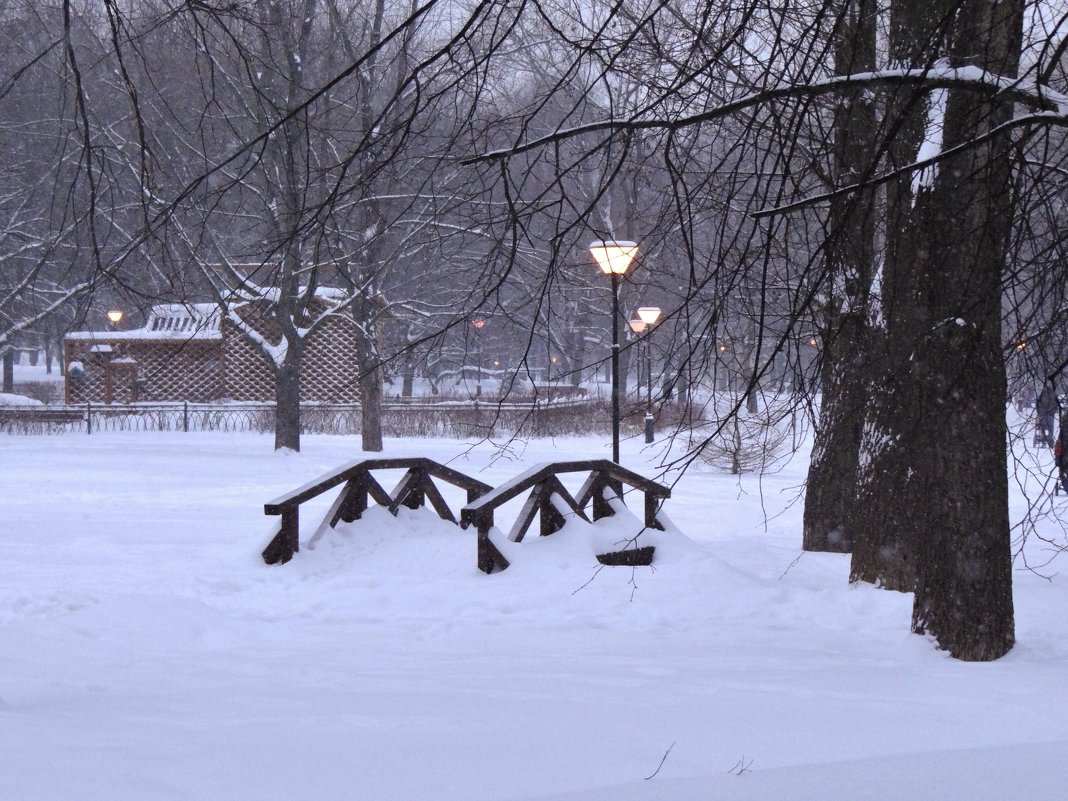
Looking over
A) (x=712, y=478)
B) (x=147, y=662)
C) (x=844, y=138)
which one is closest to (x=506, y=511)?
(x=712, y=478)

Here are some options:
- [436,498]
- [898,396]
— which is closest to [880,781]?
[898,396]

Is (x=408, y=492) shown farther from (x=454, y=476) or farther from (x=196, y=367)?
(x=196, y=367)

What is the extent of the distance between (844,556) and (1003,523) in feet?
11.9

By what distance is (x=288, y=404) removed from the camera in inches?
766

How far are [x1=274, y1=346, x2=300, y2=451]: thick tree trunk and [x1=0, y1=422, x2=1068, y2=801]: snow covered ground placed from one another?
849 centimetres

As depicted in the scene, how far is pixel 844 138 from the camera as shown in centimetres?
424

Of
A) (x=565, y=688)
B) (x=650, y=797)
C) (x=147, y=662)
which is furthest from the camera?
(x=147, y=662)

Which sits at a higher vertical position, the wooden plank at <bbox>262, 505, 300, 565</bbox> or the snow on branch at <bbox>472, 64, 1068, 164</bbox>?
the snow on branch at <bbox>472, 64, 1068, 164</bbox>

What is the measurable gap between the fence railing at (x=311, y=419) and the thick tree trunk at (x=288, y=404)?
6.10 meters

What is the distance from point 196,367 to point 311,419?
8.17m

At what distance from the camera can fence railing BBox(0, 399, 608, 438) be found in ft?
83.1

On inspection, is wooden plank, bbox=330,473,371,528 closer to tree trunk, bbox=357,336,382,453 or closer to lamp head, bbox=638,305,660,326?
tree trunk, bbox=357,336,382,453

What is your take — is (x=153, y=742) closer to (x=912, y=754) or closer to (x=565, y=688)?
(x=565, y=688)

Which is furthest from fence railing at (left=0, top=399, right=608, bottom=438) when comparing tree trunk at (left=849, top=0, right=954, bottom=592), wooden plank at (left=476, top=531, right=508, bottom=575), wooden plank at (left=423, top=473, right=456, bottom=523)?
tree trunk at (left=849, top=0, right=954, bottom=592)
